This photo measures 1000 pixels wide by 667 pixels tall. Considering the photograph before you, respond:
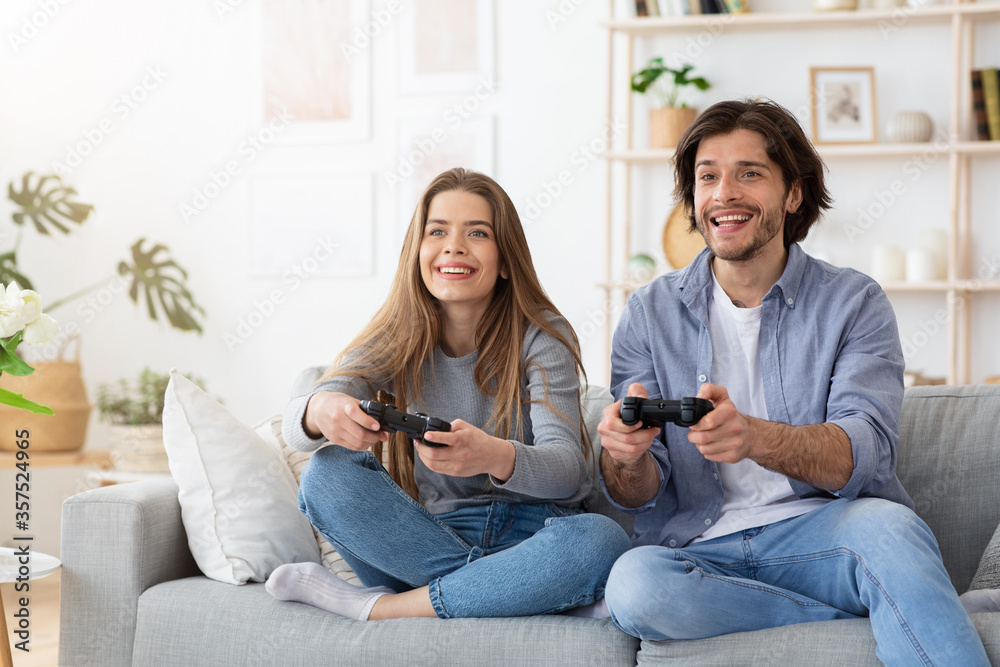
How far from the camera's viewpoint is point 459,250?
1.73 m

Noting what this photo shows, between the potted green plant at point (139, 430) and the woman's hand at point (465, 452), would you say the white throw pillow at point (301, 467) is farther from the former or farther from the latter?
the potted green plant at point (139, 430)

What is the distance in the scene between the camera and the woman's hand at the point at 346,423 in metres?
1.47

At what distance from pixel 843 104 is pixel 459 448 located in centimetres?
234

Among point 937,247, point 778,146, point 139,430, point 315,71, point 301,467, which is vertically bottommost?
point 139,430

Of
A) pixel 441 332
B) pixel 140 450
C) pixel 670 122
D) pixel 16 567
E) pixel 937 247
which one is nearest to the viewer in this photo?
pixel 16 567

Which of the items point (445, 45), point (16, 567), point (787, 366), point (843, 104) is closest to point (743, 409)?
point (787, 366)

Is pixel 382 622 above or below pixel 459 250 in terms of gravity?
below

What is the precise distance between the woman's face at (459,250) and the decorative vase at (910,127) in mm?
1900

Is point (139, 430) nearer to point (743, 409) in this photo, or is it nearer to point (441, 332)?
point (441, 332)

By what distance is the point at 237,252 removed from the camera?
363 centimetres

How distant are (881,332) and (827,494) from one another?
278 mm

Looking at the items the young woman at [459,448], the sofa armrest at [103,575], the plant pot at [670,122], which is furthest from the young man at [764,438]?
the plant pot at [670,122]

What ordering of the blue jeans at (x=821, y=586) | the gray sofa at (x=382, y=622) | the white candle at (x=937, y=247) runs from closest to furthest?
the blue jeans at (x=821, y=586), the gray sofa at (x=382, y=622), the white candle at (x=937, y=247)

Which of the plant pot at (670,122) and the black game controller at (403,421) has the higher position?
the plant pot at (670,122)
